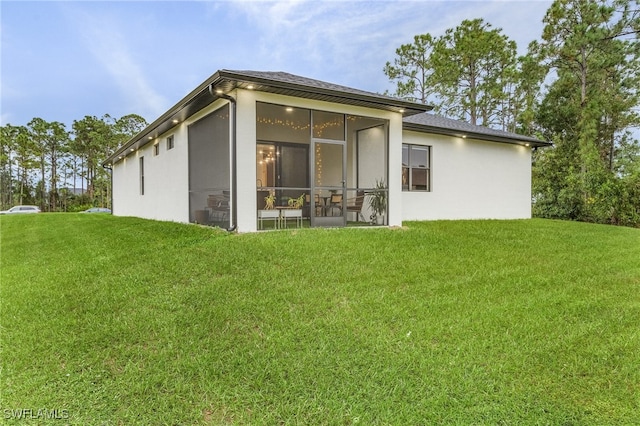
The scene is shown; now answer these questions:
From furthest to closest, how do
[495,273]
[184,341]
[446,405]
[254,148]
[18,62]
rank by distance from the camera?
[18,62]
[254,148]
[495,273]
[184,341]
[446,405]

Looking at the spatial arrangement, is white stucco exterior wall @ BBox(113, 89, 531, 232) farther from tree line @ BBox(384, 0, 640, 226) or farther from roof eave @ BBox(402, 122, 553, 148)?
tree line @ BBox(384, 0, 640, 226)

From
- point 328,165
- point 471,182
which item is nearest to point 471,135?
point 471,182

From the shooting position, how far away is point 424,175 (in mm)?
11305

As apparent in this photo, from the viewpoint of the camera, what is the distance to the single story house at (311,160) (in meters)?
7.08

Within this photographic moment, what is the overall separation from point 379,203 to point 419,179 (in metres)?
2.90

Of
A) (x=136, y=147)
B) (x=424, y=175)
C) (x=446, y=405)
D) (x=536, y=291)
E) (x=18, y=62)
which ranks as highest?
(x=18, y=62)

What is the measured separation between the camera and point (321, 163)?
1173cm

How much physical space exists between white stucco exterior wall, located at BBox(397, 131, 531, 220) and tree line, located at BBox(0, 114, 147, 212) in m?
31.8

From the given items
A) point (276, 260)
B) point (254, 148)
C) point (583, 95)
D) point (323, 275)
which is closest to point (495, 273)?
point (323, 275)

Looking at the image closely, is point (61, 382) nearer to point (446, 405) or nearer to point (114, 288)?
point (114, 288)

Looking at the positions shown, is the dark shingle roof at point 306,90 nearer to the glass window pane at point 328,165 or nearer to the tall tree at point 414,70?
the glass window pane at point 328,165

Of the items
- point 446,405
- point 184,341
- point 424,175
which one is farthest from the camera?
point 424,175

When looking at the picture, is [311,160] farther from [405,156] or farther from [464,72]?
[464,72]

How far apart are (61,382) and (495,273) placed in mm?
5106
